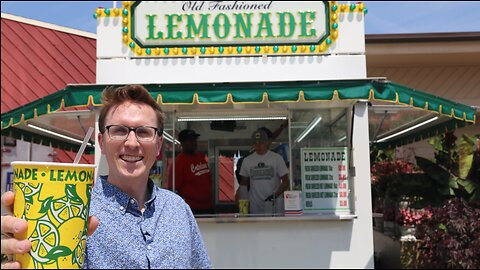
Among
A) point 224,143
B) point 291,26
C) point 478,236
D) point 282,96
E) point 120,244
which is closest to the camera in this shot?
point 120,244

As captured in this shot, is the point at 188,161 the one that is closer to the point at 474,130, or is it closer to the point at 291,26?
the point at 291,26

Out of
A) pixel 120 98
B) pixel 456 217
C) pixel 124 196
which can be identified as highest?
pixel 120 98

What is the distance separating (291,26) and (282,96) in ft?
4.70

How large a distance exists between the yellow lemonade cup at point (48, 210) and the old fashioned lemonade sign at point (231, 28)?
5.02m

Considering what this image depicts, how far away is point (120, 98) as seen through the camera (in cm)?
145

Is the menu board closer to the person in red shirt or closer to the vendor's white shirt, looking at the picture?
the vendor's white shirt

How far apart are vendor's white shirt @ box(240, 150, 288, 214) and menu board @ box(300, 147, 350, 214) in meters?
0.38

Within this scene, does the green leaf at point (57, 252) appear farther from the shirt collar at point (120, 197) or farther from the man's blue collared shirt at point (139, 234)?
the shirt collar at point (120, 197)

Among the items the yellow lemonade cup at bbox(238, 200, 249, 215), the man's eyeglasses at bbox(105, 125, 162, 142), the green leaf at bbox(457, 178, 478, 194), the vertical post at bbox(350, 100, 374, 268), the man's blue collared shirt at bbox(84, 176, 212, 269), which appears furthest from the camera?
the green leaf at bbox(457, 178, 478, 194)

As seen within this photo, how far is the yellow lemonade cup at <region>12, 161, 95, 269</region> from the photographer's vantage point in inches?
38.4

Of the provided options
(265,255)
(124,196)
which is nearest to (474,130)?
(265,255)

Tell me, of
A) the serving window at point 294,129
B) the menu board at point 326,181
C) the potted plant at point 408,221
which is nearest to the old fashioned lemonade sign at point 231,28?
the serving window at point 294,129

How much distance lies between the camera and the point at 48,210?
99cm

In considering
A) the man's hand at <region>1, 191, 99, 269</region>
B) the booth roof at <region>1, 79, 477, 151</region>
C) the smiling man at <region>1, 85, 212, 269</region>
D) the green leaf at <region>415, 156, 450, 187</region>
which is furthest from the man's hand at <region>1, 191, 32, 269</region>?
the green leaf at <region>415, 156, 450, 187</region>
